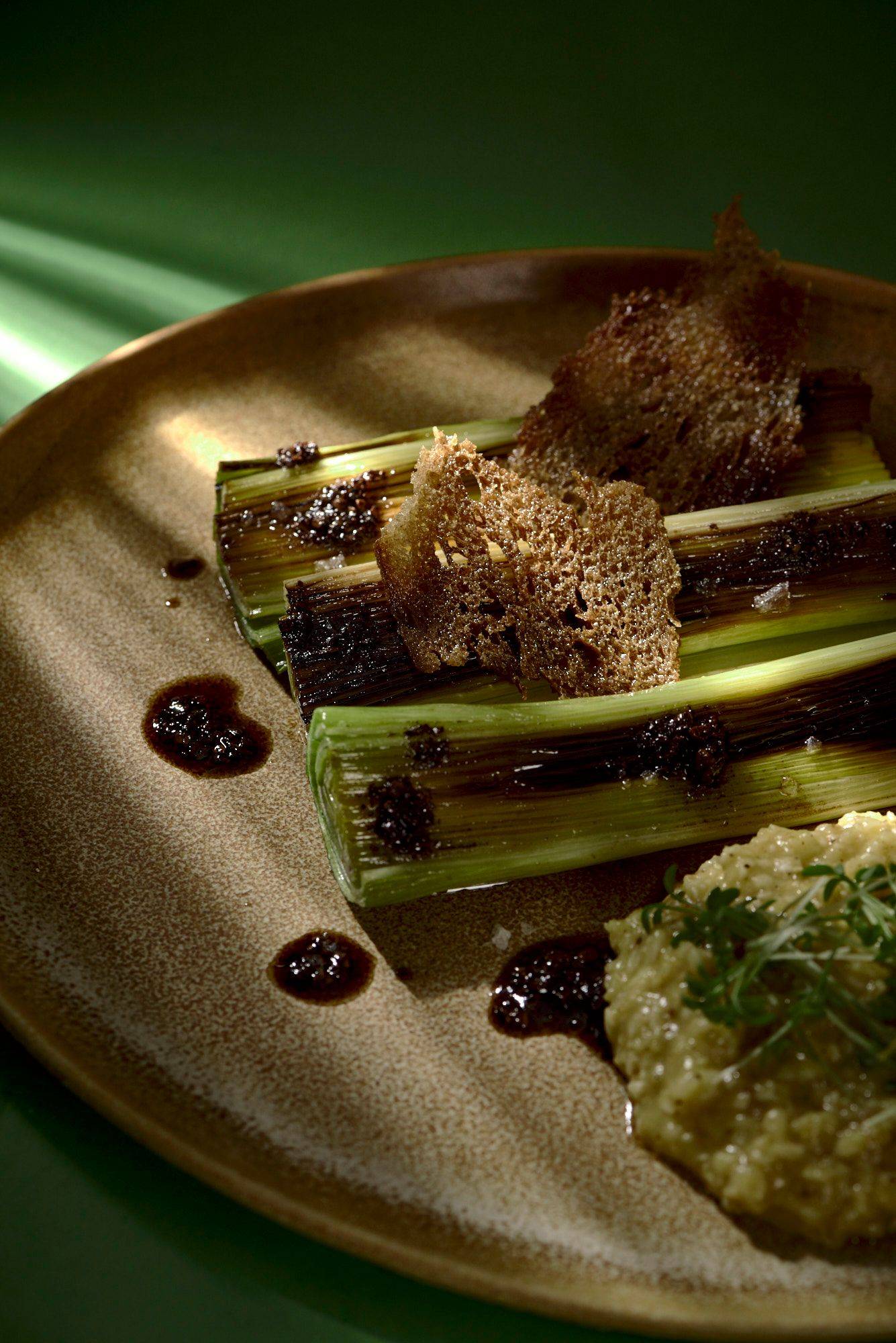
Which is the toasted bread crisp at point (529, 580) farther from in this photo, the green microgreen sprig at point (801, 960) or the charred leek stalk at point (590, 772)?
the green microgreen sprig at point (801, 960)

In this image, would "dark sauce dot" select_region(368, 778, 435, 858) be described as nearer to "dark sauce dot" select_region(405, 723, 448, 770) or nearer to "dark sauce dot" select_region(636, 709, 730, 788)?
"dark sauce dot" select_region(405, 723, 448, 770)

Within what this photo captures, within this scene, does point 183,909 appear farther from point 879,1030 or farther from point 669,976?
point 879,1030

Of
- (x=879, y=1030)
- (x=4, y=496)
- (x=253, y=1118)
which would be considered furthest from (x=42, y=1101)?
(x=4, y=496)

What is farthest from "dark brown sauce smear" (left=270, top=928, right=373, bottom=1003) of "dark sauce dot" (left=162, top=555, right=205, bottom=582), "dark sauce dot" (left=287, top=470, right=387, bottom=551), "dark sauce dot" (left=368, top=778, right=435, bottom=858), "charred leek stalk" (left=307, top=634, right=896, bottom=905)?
"dark sauce dot" (left=162, top=555, right=205, bottom=582)

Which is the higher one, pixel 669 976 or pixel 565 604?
pixel 565 604

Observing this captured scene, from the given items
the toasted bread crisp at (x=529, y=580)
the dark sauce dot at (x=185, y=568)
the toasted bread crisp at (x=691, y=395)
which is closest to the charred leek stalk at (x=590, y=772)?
the toasted bread crisp at (x=529, y=580)

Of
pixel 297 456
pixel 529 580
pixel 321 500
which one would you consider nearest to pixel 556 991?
pixel 529 580
